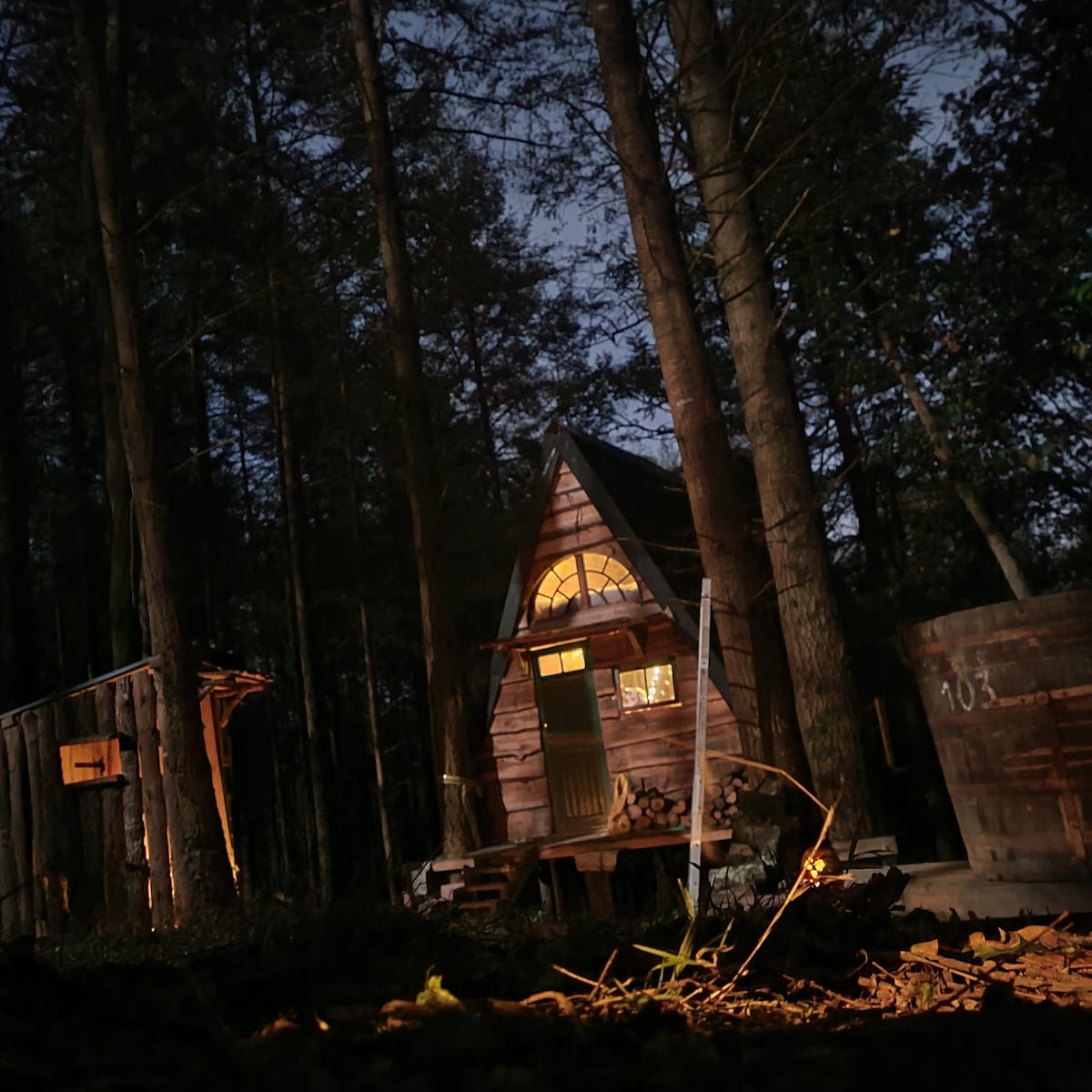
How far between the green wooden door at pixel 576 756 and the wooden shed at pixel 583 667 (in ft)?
0.06

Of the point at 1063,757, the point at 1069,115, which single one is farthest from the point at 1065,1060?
the point at 1069,115

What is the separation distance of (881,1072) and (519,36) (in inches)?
594

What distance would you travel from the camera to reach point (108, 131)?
11.2m

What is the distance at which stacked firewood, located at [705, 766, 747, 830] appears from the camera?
43.0 feet

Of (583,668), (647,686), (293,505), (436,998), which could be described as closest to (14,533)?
(293,505)

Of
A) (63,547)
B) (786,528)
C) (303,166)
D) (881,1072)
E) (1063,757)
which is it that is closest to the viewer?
(881,1072)

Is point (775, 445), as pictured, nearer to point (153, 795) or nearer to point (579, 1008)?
point (579, 1008)

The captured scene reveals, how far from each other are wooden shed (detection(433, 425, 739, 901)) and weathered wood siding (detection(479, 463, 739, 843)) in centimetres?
2

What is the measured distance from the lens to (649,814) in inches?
587

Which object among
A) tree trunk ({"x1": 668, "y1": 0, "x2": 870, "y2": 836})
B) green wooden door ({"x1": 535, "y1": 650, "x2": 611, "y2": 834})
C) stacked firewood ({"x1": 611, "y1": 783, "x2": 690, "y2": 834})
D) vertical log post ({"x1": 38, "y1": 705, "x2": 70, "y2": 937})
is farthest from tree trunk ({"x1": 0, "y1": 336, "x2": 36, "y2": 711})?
tree trunk ({"x1": 668, "y1": 0, "x2": 870, "y2": 836})

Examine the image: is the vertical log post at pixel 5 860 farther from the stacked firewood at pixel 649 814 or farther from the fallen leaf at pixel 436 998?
the fallen leaf at pixel 436 998

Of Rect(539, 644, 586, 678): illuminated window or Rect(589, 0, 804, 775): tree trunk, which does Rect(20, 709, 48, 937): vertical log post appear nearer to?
Rect(539, 644, 586, 678): illuminated window

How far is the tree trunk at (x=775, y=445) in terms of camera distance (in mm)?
8781

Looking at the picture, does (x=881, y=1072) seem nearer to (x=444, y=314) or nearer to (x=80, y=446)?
(x=444, y=314)
